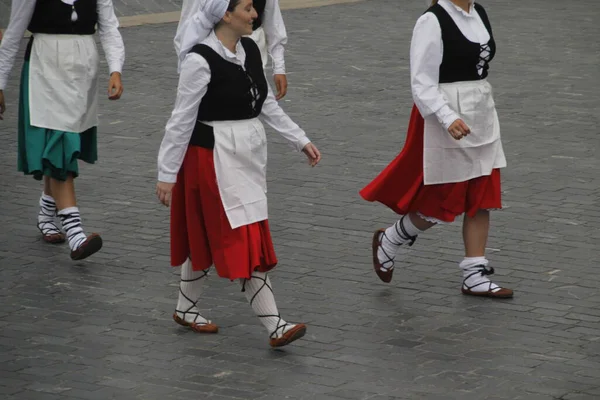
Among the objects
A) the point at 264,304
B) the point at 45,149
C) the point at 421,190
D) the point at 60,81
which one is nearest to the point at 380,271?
the point at 421,190

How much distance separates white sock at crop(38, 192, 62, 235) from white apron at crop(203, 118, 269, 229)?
219 cm

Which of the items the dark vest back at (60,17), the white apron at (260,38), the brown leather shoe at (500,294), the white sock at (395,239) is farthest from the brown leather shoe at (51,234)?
the brown leather shoe at (500,294)

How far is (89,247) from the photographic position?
7809mm

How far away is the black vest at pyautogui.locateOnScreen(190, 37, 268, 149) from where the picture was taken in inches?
251

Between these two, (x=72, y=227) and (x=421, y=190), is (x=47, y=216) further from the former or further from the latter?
(x=421, y=190)

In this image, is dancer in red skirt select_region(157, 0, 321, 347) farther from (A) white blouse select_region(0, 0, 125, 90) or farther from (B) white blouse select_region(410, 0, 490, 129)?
(A) white blouse select_region(0, 0, 125, 90)

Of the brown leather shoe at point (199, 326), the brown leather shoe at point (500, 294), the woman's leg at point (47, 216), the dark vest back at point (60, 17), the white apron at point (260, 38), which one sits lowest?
the woman's leg at point (47, 216)

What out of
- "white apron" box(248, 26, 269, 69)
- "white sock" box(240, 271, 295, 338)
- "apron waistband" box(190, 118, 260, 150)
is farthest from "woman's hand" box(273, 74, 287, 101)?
"white sock" box(240, 271, 295, 338)

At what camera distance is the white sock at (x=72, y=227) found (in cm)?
790

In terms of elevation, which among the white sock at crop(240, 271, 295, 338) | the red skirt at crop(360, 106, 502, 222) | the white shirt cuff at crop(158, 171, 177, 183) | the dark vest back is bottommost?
the white sock at crop(240, 271, 295, 338)

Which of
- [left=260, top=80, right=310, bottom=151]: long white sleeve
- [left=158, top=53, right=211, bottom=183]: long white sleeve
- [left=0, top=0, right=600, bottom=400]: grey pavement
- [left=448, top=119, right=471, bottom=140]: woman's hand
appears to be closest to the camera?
[left=0, top=0, right=600, bottom=400]: grey pavement

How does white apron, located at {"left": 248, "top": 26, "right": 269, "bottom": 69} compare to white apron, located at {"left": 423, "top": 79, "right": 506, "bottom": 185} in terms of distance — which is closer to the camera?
white apron, located at {"left": 423, "top": 79, "right": 506, "bottom": 185}

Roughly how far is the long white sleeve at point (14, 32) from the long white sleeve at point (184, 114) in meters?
1.84

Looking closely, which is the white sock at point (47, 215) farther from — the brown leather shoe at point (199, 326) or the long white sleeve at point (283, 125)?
the long white sleeve at point (283, 125)
